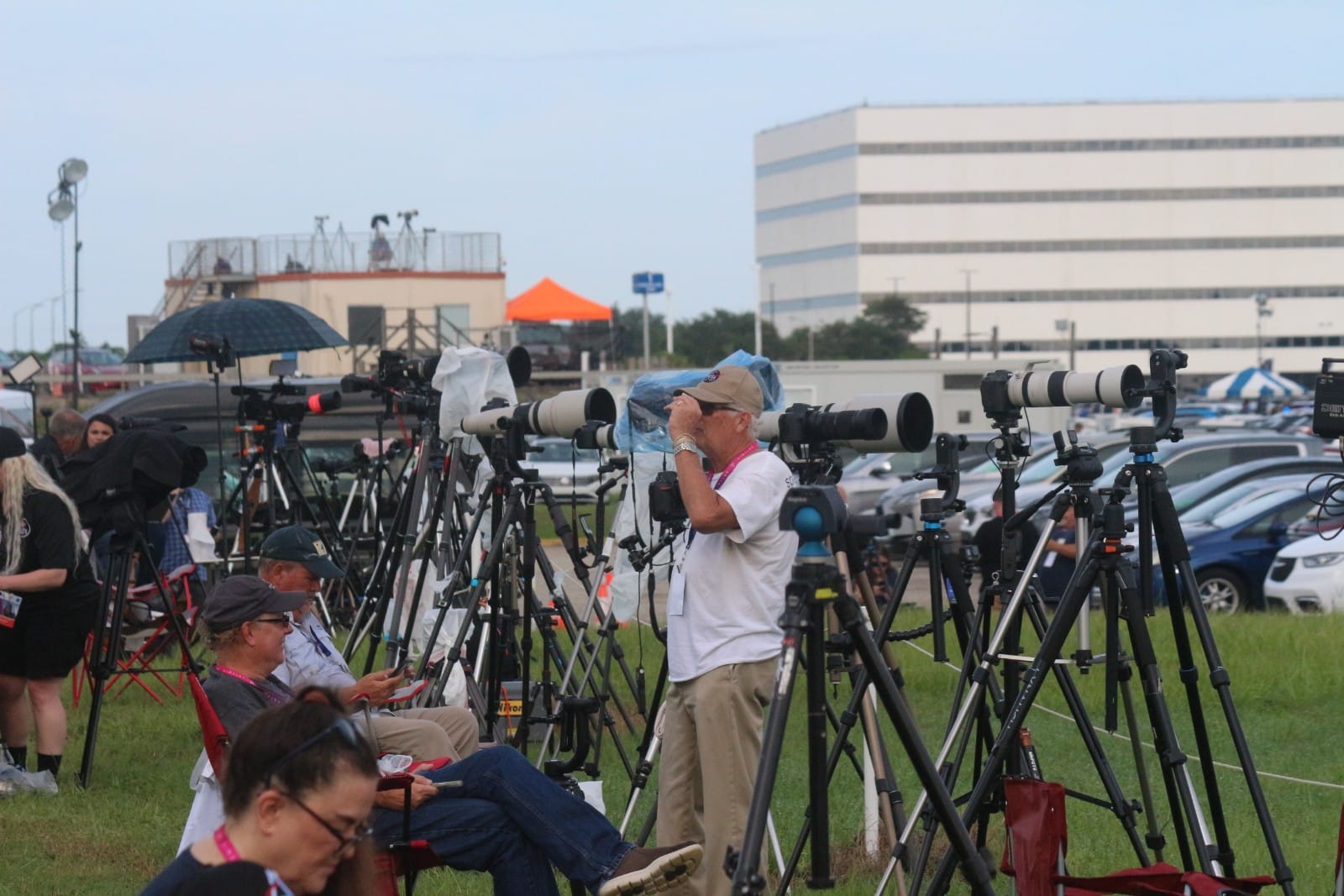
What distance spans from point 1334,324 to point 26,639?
96.5 meters

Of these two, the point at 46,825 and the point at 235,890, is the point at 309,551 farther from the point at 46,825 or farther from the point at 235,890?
the point at 235,890

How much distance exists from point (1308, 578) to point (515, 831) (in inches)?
410

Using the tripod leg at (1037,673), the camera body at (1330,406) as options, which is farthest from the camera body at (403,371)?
the camera body at (1330,406)

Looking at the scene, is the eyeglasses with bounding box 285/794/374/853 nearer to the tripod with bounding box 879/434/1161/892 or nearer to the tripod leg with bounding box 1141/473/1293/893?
the tripod with bounding box 879/434/1161/892

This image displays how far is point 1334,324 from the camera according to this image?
309ft

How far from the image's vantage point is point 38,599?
7.37 m

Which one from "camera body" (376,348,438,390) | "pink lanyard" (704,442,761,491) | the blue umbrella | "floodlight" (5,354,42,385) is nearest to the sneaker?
"pink lanyard" (704,442,761,491)

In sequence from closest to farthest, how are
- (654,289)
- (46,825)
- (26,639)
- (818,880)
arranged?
(818,880) → (46,825) → (26,639) → (654,289)

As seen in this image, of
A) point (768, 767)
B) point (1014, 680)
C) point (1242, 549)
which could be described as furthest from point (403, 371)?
point (1242, 549)

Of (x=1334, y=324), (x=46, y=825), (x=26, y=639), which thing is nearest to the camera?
(x=46, y=825)

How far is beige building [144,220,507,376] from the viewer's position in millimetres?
38906

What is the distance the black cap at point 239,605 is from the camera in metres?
4.83

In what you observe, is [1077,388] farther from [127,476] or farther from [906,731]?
[127,476]

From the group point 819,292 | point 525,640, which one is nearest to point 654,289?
point 525,640
